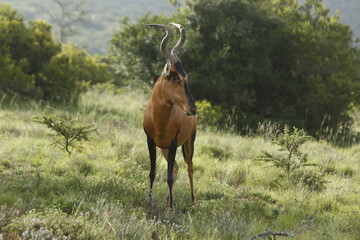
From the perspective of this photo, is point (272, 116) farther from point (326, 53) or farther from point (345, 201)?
point (345, 201)

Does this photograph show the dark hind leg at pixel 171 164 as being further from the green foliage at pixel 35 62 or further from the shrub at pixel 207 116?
the green foliage at pixel 35 62

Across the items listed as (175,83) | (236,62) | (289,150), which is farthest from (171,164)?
(236,62)

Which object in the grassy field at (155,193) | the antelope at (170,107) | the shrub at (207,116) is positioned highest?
the antelope at (170,107)

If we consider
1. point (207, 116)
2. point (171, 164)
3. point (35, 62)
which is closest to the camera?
point (171, 164)

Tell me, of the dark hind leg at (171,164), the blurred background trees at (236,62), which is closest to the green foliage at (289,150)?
the dark hind leg at (171,164)

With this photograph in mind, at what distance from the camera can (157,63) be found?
14.4 metres

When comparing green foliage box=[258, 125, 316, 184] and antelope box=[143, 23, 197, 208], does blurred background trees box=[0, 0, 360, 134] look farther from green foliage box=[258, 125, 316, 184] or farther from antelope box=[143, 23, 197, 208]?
antelope box=[143, 23, 197, 208]

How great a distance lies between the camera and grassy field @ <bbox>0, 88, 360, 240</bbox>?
4.14 m

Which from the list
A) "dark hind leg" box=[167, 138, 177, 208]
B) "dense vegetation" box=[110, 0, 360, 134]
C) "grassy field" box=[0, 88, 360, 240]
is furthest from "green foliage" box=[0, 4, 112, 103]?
"dark hind leg" box=[167, 138, 177, 208]

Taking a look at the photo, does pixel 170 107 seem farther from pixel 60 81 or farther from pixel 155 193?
pixel 60 81

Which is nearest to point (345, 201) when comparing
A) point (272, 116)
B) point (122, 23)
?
point (272, 116)

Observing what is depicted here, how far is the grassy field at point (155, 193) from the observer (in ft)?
13.6

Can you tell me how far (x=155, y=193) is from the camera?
5977 millimetres

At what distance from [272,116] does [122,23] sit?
709 cm
